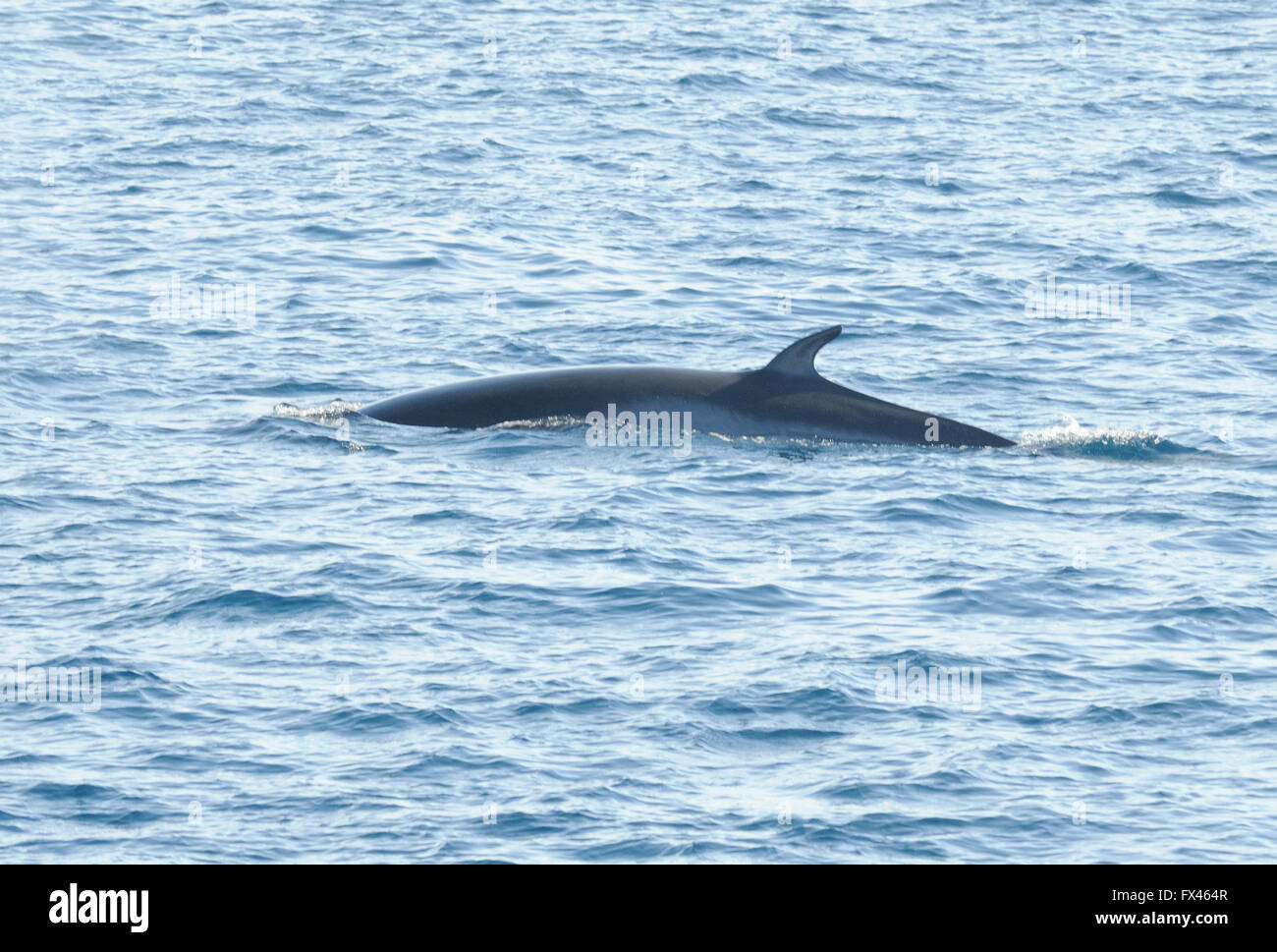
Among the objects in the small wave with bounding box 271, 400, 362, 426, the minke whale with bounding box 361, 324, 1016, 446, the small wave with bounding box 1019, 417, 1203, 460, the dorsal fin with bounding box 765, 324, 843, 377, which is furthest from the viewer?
the small wave with bounding box 271, 400, 362, 426

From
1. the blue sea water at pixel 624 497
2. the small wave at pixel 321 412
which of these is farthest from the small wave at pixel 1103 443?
the small wave at pixel 321 412

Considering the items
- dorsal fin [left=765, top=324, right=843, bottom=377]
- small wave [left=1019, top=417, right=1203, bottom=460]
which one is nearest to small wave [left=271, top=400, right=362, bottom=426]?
dorsal fin [left=765, top=324, right=843, bottom=377]

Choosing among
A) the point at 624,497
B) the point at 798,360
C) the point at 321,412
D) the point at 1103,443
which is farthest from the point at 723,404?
the point at 321,412

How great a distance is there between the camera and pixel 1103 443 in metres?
25.5

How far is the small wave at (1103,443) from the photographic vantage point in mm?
25203

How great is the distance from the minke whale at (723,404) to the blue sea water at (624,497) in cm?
29

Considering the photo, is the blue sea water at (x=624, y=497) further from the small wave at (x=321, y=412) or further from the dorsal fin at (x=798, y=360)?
the dorsal fin at (x=798, y=360)

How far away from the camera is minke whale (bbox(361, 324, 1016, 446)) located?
2395cm

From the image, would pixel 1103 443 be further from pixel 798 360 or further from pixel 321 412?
pixel 321 412

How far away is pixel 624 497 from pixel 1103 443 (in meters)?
6.20

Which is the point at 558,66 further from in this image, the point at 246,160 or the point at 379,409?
the point at 379,409

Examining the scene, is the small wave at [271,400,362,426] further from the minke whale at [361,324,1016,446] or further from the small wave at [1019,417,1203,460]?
the small wave at [1019,417,1203,460]

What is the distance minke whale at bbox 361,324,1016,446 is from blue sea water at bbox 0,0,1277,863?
0.94 ft
